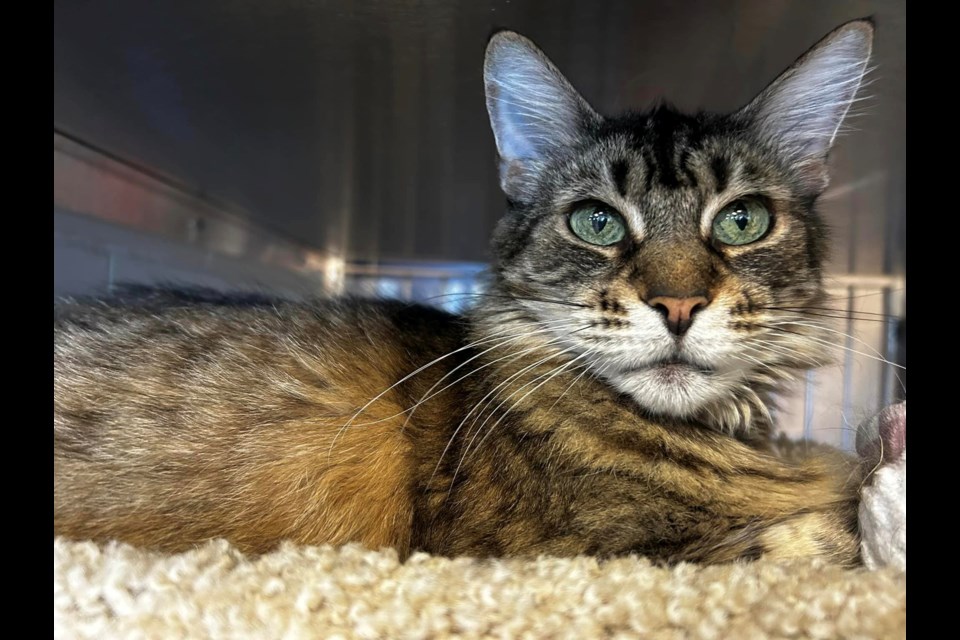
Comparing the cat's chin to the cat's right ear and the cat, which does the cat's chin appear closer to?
the cat

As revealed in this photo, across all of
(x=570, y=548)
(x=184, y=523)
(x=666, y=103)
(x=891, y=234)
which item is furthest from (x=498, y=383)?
(x=891, y=234)

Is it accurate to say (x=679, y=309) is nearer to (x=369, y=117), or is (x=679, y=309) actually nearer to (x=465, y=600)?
(x=465, y=600)

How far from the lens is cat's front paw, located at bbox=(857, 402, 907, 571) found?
83 centimetres

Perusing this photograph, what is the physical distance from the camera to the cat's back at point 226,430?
0.98m

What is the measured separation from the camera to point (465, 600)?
0.79 m

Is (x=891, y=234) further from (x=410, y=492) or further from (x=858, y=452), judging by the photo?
→ (x=410, y=492)

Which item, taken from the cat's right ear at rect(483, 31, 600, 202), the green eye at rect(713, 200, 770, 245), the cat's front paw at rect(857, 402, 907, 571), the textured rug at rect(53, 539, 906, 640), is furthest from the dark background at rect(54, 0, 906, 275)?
the textured rug at rect(53, 539, 906, 640)

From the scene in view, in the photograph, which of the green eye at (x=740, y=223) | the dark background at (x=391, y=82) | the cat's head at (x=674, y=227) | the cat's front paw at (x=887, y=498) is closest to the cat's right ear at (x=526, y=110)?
the cat's head at (x=674, y=227)

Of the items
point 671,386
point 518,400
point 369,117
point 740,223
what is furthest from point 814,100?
point 369,117

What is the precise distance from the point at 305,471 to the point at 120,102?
1.14 metres

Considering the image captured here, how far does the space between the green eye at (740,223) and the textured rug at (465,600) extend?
56cm

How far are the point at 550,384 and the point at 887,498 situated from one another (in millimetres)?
543

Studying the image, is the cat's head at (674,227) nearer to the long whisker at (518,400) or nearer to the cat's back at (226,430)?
the long whisker at (518,400)

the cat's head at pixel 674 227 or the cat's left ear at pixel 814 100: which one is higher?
the cat's left ear at pixel 814 100
